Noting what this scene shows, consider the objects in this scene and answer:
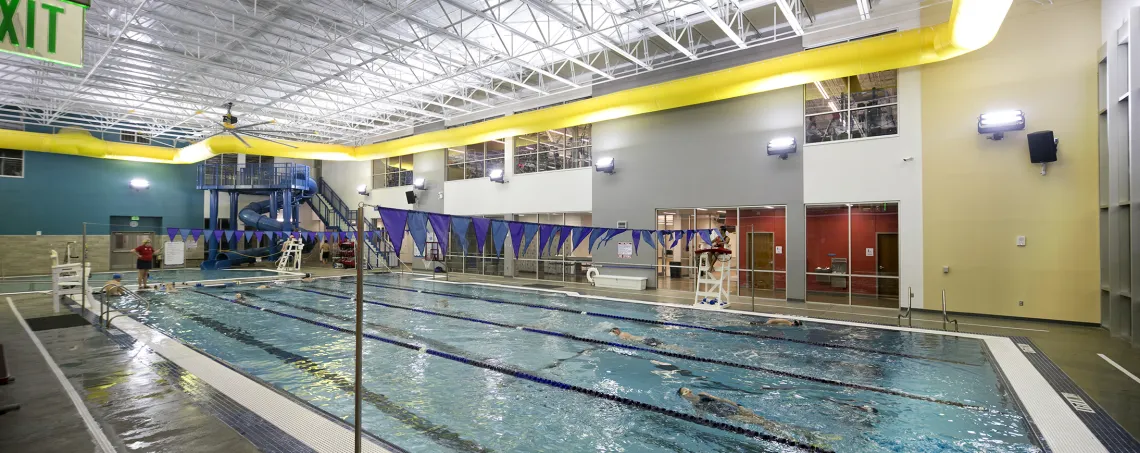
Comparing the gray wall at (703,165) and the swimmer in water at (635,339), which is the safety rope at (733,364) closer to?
the swimmer in water at (635,339)

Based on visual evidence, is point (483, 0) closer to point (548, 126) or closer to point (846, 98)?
point (548, 126)

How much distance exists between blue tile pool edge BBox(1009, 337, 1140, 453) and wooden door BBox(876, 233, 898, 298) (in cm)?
432

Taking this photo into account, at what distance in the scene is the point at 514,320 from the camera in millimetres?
9414

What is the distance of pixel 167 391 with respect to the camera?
4629 mm

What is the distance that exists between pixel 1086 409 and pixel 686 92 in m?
9.07

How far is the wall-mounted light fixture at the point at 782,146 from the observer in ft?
38.2

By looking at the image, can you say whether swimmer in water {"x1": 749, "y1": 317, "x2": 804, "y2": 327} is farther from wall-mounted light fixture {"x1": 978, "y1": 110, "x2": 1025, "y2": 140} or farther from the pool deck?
wall-mounted light fixture {"x1": 978, "y1": 110, "x2": 1025, "y2": 140}

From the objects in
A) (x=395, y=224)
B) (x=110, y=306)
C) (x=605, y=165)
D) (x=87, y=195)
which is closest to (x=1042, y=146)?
(x=605, y=165)

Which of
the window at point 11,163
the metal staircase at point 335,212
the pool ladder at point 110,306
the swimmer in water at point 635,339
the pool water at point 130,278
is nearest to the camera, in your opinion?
the swimmer in water at point 635,339

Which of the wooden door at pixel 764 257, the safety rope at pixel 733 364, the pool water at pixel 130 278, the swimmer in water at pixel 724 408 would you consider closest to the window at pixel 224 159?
the pool water at pixel 130 278

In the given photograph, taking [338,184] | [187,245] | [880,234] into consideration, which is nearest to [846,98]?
[880,234]

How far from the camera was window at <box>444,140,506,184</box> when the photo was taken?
1877 centimetres

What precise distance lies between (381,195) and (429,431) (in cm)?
2081

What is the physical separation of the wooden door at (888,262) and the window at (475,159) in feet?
41.2
